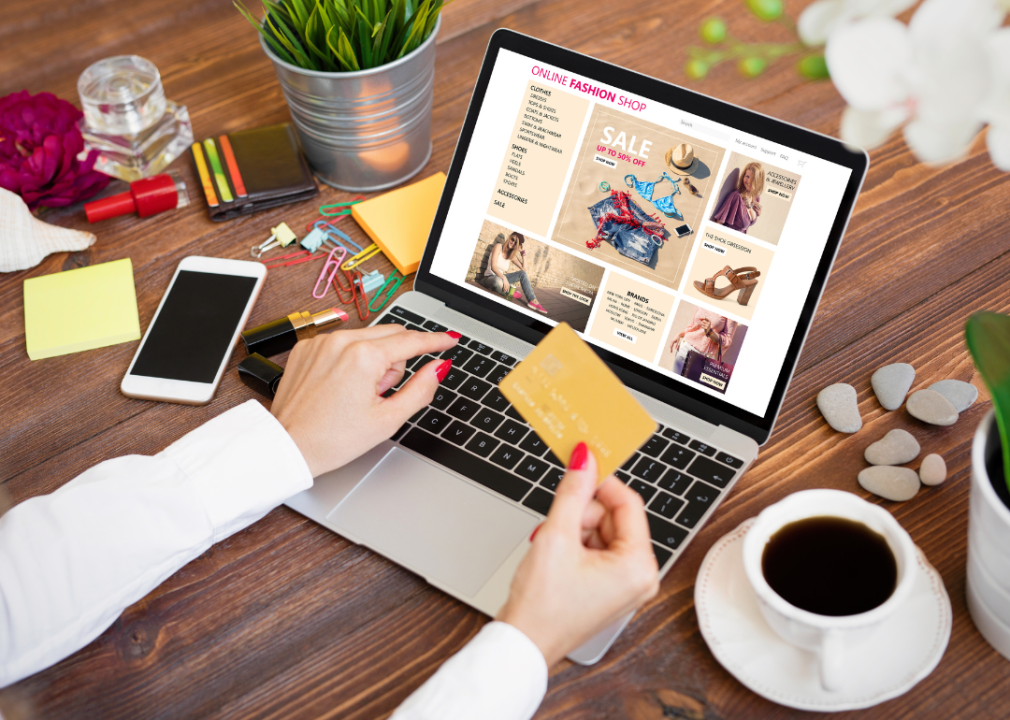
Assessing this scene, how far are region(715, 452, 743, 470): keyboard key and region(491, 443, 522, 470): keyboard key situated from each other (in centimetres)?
20

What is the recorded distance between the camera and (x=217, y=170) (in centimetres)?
105

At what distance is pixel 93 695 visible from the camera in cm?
66

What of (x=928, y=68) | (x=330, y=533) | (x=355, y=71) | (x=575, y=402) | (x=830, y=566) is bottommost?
(x=330, y=533)

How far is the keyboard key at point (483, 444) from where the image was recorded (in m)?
0.78

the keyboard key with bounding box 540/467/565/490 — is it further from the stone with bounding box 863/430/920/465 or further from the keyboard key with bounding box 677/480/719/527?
the stone with bounding box 863/430/920/465

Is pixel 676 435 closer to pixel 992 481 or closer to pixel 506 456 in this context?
pixel 506 456

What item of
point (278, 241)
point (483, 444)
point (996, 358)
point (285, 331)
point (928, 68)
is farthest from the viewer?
point (278, 241)

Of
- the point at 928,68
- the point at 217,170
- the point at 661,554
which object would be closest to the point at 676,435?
the point at 661,554

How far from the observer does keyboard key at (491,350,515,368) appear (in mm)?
843

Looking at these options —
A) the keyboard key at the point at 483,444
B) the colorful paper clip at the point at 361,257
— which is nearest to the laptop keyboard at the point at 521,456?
the keyboard key at the point at 483,444

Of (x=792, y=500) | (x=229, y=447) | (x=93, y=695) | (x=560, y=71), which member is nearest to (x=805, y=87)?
(x=560, y=71)

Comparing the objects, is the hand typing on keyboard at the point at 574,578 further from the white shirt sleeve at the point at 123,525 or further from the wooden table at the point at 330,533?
the white shirt sleeve at the point at 123,525

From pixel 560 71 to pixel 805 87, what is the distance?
0.54 meters

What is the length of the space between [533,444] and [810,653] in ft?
1.03
